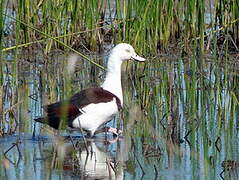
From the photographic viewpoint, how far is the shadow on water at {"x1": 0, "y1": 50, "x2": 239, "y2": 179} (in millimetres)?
6055

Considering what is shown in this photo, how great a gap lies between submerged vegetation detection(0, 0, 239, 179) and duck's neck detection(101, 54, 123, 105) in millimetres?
140

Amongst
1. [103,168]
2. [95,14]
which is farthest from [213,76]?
[103,168]

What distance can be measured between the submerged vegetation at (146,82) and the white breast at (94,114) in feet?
0.75

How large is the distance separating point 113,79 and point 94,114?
0.55 metres

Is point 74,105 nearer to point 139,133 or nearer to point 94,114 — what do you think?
point 94,114

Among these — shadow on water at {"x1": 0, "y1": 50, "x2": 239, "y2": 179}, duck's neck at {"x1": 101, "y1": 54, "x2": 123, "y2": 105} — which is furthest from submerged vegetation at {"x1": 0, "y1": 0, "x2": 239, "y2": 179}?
duck's neck at {"x1": 101, "y1": 54, "x2": 123, "y2": 105}

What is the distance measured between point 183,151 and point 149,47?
11.4ft

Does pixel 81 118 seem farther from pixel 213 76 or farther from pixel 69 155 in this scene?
pixel 213 76

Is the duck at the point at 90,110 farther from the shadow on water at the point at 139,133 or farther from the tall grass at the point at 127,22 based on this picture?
the tall grass at the point at 127,22

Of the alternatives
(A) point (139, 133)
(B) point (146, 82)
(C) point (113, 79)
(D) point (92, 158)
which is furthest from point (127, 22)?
(D) point (92, 158)

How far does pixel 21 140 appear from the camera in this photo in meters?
6.96

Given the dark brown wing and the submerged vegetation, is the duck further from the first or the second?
the submerged vegetation

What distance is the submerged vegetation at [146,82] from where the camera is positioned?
640cm

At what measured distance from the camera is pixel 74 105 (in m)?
7.39
